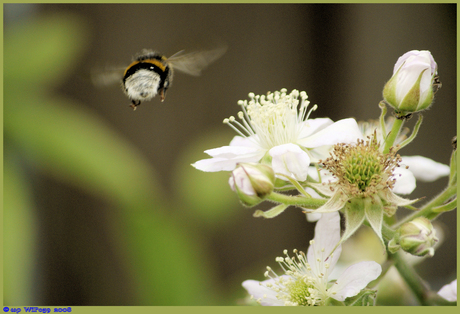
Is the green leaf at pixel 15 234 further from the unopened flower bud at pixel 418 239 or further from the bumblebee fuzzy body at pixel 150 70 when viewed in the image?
the unopened flower bud at pixel 418 239

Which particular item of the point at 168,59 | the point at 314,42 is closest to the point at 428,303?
the point at 168,59

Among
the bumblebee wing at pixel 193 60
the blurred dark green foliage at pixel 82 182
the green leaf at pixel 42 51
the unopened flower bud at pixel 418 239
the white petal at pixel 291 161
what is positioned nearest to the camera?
the unopened flower bud at pixel 418 239

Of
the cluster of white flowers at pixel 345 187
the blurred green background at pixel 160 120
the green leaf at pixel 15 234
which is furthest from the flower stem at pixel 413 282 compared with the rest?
the green leaf at pixel 15 234

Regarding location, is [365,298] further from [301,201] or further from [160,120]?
[160,120]

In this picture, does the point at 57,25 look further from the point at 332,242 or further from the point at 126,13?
the point at 332,242

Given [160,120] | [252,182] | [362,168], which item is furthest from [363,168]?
[160,120]

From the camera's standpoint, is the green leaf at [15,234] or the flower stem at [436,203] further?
the green leaf at [15,234]

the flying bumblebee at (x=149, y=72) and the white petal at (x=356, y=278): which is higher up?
the flying bumblebee at (x=149, y=72)

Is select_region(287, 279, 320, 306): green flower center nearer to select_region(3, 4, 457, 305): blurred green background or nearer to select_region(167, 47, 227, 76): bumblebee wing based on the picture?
select_region(167, 47, 227, 76): bumblebee wing
